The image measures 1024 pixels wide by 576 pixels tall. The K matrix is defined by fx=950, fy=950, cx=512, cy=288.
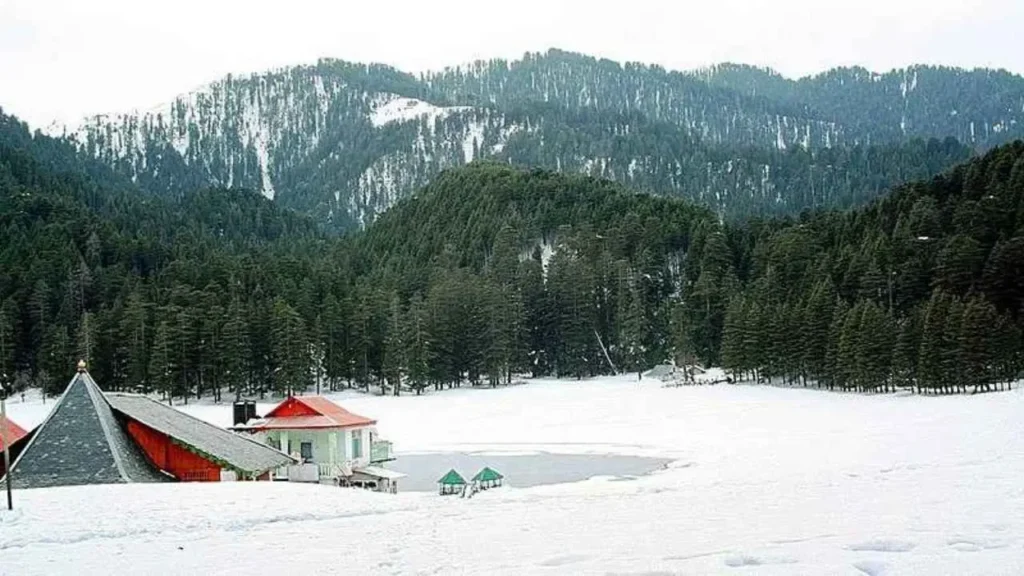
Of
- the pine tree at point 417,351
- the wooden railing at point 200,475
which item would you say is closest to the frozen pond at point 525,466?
the wooden railing at point 200,475

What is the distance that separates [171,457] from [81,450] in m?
2.84

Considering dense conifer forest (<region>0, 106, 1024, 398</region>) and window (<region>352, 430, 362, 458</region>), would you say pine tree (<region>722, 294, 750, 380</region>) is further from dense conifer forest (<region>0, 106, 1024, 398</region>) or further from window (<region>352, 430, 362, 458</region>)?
window (<region>352, 430, 362, 458</region>)

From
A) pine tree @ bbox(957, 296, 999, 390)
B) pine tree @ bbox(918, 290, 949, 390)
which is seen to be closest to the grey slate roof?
pine tree @ bbox(918, 290, 949, 390)

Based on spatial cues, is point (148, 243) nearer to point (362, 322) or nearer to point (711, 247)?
point (362, 322)

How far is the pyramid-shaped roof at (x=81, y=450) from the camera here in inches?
992

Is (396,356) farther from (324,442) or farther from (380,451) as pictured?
(324,442)

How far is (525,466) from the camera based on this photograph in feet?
132

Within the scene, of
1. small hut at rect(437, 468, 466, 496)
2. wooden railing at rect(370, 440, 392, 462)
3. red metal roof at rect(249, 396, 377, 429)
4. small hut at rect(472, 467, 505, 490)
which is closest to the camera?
small hut at rect(437, 468, 466, 496)

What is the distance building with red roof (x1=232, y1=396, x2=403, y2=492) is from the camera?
3581 cm

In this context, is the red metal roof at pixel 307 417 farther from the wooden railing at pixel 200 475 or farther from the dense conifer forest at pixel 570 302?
the dense conifer forest at pixel 570 302

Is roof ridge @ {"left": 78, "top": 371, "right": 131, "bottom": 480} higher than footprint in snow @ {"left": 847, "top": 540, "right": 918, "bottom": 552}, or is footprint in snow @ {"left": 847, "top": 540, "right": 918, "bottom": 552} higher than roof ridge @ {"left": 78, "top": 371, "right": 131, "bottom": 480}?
roof ridge @ {"left": 78, "top": 371, "right": 131, "bottom": 480}

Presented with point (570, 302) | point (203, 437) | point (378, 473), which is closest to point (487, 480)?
point (378, 473)

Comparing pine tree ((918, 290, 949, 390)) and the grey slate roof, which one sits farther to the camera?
pine tree ((918, 290, 949, 390))

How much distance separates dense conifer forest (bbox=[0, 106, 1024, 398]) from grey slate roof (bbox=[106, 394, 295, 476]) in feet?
140
